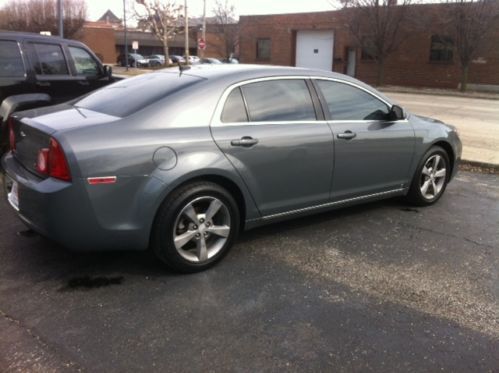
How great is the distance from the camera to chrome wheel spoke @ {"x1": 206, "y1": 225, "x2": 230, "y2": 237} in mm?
3852

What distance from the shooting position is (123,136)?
3.44m

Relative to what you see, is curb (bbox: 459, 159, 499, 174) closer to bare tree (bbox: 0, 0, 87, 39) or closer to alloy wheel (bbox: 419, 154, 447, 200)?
alloy wheel (bbox: 419, 154, 447, 200)

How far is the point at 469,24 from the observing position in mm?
26000

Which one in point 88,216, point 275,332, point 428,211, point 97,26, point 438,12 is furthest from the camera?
point 97,26

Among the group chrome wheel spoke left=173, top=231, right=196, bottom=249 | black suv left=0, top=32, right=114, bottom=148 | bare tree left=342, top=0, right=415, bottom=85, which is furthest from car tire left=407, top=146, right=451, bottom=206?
bare tree left=342, top=0, right=415, bottom=85

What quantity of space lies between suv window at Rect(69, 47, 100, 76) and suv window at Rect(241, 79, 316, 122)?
167 inches

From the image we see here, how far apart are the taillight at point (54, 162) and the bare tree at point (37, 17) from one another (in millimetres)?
50580

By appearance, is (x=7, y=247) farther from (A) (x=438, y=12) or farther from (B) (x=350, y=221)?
(A) (x=438, y=12)

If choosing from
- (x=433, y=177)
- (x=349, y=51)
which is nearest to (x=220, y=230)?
(x=433, y=177)

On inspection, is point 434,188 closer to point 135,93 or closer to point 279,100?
point 279,100

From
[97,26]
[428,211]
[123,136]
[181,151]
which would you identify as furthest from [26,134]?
[97,26]

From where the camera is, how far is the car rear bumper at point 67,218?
10.8ft

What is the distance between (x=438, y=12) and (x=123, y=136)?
28.6 m

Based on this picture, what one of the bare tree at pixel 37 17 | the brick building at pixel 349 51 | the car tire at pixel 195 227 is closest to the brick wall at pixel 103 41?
the bare tree at pixel 37 17
